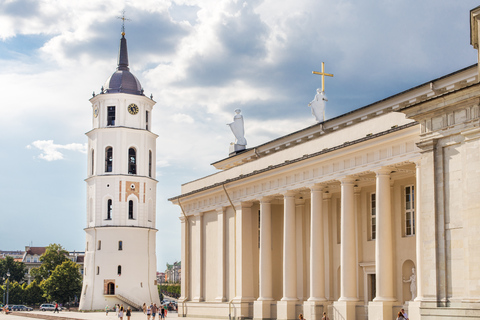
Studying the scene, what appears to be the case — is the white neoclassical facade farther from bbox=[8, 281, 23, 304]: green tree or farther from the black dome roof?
bbox=[8, 281, 23, 304]: green tree

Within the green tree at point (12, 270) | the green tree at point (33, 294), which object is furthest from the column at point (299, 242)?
the green tree at point (12, 270)

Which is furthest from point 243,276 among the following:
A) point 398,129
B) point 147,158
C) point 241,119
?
point 147,158

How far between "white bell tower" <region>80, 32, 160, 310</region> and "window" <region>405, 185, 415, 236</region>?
58040 millimetres

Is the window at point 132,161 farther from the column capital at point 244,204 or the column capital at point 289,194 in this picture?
the column capital at point 289,194

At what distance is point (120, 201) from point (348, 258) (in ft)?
189

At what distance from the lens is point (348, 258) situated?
115 feet

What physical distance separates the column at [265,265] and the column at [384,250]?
1077 centimetres

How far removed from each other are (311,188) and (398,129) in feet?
27.0

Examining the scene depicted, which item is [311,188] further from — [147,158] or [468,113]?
[147,158]

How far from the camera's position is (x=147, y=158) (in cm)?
9306

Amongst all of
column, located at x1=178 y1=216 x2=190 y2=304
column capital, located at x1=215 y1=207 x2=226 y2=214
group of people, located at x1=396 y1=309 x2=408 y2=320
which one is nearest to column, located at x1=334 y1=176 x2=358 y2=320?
group of people, located at x1=396 y1=309 x2=408 y2=320

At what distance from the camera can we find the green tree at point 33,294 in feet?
401

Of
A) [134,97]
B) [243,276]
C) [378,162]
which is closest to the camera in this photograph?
[378,162]

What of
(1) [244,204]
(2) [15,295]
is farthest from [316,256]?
(2) [15,295]
